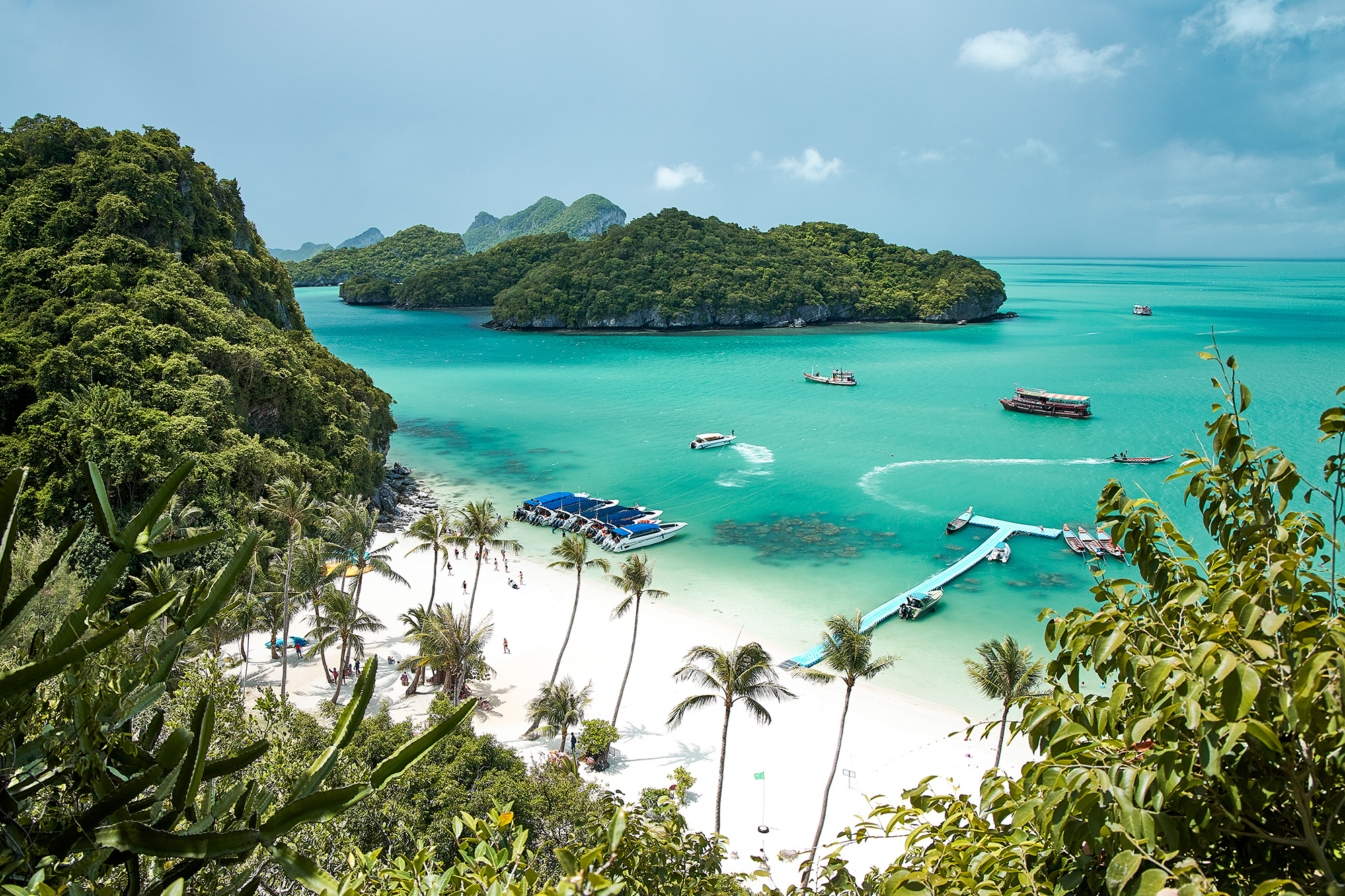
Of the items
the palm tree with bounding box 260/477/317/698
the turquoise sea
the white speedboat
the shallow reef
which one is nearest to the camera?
the palm tree with bounding box 260/477/317/698

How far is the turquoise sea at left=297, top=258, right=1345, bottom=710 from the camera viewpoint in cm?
3078

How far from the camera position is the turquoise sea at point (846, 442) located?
3078 centimetres

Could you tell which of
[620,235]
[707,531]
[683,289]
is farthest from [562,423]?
[620,235]

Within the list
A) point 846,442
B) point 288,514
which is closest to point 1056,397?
point 846,442

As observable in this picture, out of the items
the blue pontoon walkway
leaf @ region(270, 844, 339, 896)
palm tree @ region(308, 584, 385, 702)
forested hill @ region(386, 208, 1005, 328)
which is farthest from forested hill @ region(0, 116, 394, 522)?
forested hill @ region(386, 208, 1005, 328)

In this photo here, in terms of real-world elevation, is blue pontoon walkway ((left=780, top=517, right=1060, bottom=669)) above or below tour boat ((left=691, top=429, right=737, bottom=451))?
below

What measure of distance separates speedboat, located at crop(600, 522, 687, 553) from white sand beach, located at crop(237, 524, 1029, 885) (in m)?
5.68

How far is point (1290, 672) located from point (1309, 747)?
31cm

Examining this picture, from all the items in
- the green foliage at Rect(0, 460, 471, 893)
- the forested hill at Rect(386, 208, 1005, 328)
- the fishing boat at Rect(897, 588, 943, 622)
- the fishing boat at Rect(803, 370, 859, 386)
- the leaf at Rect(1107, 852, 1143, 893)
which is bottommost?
the fishing boat at Rect(897, 588, 943, 622)

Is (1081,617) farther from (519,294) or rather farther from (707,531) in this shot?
(519,294)

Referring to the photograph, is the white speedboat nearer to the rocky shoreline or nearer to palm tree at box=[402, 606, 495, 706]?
the rocky shoreline

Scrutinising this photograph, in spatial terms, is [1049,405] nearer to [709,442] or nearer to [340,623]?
[709,442]

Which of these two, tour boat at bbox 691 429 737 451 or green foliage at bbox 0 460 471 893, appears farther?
tour boat at bbox 691 429 737 451

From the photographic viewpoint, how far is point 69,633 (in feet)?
8.69
